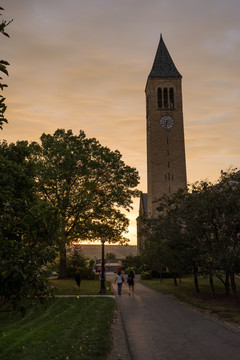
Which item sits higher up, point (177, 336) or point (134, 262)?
point (134, 262)

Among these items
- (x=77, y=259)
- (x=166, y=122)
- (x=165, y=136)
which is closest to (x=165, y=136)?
(x=165, y=136)

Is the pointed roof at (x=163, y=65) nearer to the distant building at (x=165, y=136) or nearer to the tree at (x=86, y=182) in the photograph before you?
the distant building at (x=165, y=136)

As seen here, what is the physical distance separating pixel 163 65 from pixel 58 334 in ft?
213

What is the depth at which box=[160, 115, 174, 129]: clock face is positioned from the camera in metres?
62.0

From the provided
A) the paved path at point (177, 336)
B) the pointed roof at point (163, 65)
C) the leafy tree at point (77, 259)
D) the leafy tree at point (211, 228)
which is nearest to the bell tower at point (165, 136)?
the pointed roof at point (163, 65)

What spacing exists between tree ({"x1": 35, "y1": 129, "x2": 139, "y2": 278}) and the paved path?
16.3 metres

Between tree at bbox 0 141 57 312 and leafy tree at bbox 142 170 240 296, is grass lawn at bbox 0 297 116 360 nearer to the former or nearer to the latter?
tree at bbox 0 141 57 312

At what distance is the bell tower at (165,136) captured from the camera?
196 ft

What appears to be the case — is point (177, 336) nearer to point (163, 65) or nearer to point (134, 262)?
point (134, 262)

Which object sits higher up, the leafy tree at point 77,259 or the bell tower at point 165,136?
the bell tower at point 165,136

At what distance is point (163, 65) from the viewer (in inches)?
2662

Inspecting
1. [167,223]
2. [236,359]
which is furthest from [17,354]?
[167,223]

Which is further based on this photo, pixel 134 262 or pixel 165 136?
pixel 165 136

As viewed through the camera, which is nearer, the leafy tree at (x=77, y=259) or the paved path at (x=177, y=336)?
the paved path at (x=177, y=336)
